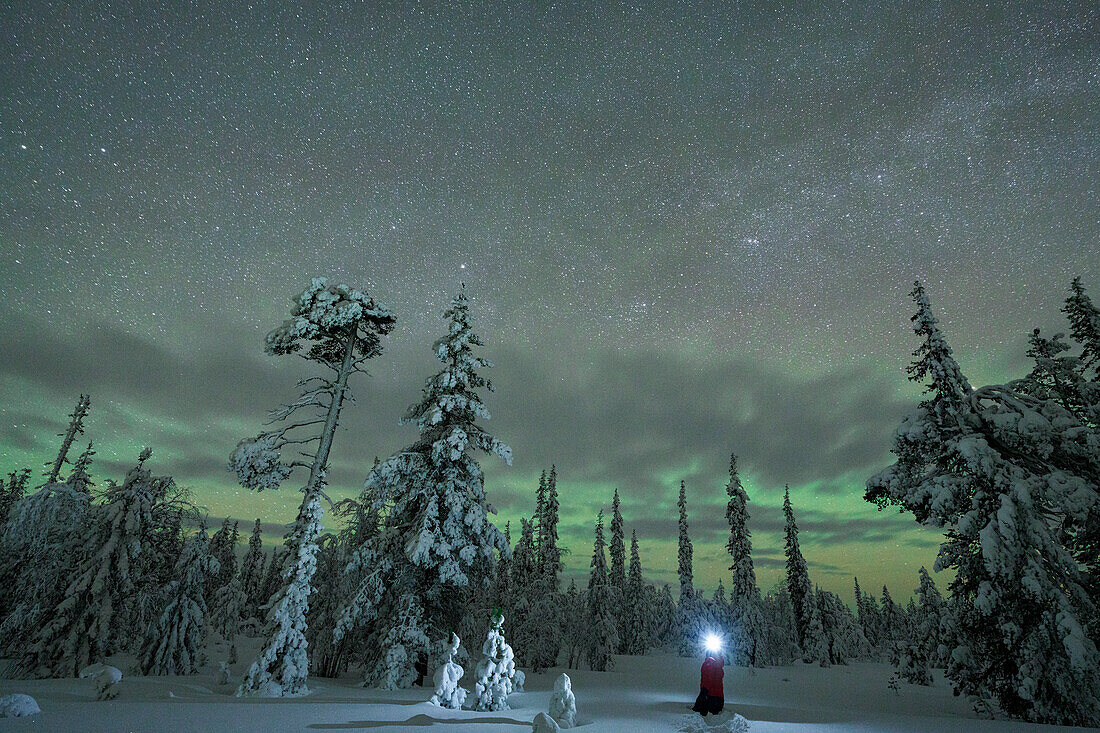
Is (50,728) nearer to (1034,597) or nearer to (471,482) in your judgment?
(471,482)

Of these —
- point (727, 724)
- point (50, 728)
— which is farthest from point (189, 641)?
point (727, 724)

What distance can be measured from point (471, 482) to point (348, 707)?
329 inches

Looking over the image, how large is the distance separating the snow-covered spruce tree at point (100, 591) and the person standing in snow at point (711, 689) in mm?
22178

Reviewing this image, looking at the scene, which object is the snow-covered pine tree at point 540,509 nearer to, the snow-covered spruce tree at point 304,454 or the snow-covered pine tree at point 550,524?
the snow-covered pine tree at point 550,524

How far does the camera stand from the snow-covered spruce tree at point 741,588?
40625mm

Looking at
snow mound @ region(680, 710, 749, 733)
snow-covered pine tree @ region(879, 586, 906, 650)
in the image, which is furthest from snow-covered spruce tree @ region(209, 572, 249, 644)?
snow-covered pine tree @ region(879, 586, 906, 650)

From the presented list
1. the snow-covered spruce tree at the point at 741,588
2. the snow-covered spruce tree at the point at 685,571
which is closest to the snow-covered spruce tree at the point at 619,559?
the snow-covered spruce tree at the point at 685,571

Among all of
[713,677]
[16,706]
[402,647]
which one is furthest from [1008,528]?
[16,706]

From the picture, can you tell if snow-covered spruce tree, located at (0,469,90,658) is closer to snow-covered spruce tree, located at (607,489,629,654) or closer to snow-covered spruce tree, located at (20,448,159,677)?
snow-covered spruce tree, located at (20,448,159,677)

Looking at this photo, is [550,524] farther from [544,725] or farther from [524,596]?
[544,725]

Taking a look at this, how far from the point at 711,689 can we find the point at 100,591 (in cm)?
2295

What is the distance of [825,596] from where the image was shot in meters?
54.4

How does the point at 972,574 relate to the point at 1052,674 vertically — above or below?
above

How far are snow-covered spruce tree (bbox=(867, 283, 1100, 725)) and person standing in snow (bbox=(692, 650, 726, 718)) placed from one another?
7.27 m
